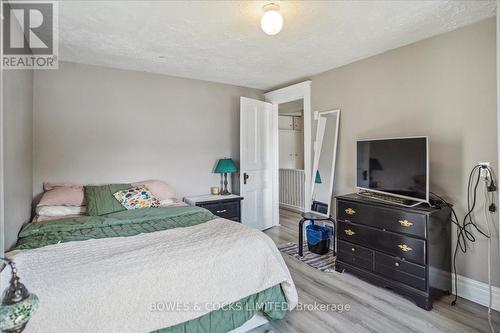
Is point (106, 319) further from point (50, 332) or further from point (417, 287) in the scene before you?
point (417, 287)

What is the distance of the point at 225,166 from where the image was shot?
4043 mm

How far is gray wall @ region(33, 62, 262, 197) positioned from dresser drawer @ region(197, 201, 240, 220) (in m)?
0.55

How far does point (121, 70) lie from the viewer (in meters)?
3.46

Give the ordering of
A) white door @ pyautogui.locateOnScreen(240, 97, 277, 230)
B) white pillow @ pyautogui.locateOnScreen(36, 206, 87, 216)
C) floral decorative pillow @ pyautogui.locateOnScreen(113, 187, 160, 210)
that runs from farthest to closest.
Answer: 1. white door @ pyautogui.locateOnScreen(240, 97, 277, 230)
2. floral decorative pillow @ pyautogui.locateOnScreen(113, 187, 160, 210)
3. white pillow @ pyautogui.locateOnScreen(36, 206, 87, 216)

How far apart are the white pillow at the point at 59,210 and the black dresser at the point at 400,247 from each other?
2835 millimetres

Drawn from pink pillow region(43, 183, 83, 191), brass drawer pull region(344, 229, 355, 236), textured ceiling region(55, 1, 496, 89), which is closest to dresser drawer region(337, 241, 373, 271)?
brass drawer pull region(344, 229, 355, 236)

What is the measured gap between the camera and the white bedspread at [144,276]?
134cm

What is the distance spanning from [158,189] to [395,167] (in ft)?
8.97

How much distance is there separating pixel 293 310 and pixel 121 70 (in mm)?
3446

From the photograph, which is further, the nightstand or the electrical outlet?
the nightstand

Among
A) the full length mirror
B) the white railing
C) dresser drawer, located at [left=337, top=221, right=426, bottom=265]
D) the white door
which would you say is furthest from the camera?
the white railing

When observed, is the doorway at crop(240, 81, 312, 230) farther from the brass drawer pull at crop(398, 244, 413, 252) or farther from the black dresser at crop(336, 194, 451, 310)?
the brass drawer pull at crop(398, 244, 413, 252)

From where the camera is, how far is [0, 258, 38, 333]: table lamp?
1.06 meters

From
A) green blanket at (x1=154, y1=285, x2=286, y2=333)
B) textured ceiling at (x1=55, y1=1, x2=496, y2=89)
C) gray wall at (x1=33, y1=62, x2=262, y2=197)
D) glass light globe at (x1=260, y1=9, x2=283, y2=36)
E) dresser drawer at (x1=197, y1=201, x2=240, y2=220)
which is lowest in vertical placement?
green blanket at (x1=154, y1=285, x2=286, y2=333)
